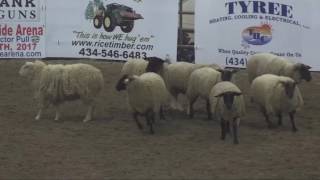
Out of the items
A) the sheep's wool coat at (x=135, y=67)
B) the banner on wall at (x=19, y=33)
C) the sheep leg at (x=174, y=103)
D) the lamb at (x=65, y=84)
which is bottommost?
the sheep leg at (x=174, y=103)

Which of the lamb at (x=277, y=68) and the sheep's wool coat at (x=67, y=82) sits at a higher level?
the lamb at (x=277, y=68)

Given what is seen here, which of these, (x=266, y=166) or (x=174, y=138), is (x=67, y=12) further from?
(x=266, y=166)

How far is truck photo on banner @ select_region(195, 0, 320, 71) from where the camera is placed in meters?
15.1

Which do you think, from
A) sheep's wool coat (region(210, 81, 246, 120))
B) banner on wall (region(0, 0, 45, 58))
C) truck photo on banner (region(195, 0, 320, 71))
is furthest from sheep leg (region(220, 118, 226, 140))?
banner on wall (region(0, 0, 45, 58))

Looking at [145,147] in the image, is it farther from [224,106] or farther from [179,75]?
[179,75]

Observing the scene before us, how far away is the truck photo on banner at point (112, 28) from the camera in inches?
634

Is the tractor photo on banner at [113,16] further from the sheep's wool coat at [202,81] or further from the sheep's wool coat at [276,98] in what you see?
the sheep's wool coat at [276,98]

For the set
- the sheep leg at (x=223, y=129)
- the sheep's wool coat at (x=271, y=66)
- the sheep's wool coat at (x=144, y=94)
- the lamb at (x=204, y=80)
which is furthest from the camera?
the sheep's wool coat at (x=271, y=66)

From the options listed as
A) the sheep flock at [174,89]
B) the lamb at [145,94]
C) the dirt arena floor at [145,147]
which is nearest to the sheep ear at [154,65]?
the sheep flock at [174,89]

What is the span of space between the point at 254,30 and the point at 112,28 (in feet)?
11.3

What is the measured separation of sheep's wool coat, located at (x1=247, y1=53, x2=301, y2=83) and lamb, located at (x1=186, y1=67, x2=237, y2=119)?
1.35 metres

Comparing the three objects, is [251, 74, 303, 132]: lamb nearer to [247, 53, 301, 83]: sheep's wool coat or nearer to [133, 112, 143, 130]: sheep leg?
[247, 53, 301, 83]: sheep's wool coat

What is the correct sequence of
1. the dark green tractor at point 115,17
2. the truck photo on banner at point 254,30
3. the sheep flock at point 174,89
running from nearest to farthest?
the sheep flock at point 174,89 < the truck photo on banner at point 254,30 < the dark green tractor at point 115,17

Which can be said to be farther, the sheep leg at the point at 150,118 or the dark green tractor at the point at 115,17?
the dark green tractor at the point at 115,17
